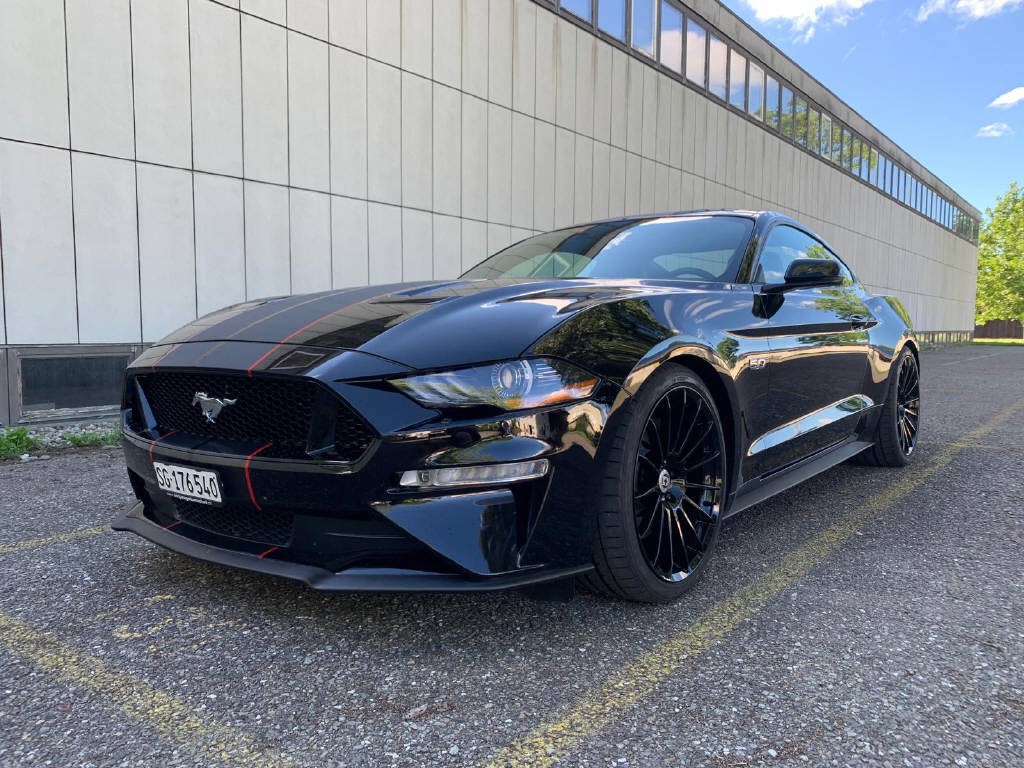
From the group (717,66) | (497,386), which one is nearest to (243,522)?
(497,386)

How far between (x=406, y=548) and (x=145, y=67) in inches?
259

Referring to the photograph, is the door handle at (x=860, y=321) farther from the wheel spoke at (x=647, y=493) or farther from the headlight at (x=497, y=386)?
the headlight at (x=497, y=386)

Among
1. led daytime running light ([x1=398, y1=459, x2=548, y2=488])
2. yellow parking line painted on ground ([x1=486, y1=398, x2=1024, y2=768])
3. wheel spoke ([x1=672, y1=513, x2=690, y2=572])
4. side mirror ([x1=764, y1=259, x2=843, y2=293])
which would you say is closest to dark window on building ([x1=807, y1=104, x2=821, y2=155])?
side mirror ([x1=764, y1=259, x2=843, y2=293])

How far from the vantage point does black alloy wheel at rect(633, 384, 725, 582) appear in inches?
91.5

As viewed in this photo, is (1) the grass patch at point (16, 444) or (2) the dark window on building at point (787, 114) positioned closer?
(1) the grass patch at point (16, 444)

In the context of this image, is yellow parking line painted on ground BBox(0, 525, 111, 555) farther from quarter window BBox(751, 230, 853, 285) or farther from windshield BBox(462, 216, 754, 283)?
quarter window BBox(751, 230, 853, 285)

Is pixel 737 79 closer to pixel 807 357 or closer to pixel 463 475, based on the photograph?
pixel 807 357

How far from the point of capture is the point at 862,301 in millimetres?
4211

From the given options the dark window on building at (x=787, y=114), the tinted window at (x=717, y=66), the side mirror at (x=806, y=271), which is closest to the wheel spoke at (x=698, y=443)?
the side mirror at (x=806, y=271)

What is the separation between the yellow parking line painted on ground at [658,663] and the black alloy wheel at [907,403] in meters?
1.50

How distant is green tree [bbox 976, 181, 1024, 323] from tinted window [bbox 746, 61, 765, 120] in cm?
4169

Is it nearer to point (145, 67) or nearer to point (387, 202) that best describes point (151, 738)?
point (145, 67)

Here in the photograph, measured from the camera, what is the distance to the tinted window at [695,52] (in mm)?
15742

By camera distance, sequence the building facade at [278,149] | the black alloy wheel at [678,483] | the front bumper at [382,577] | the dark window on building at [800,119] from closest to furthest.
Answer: the front bumper at [382,577] → the black alloy wheel at [678,483] → the building facade at [278,149] → the dark window on building at [800,119]
